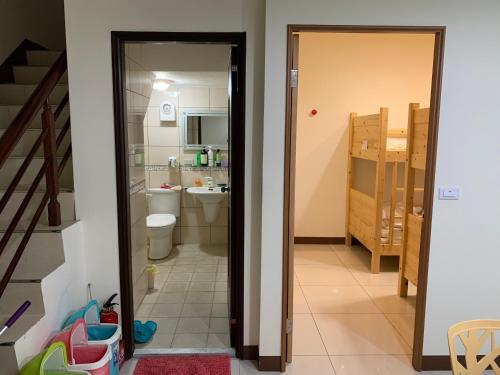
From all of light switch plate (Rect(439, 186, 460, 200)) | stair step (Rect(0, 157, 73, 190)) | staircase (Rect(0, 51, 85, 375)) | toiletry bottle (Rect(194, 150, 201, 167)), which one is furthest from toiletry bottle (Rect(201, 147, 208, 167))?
light switch plate (Rect(439, 186, 460, 200))

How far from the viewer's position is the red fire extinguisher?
7.46ft

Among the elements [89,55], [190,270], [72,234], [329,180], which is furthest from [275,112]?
[329,180]

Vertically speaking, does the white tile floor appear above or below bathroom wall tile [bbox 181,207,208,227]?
below

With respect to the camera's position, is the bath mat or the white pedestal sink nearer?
the bath mat

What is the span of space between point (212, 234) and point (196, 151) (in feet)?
3.63

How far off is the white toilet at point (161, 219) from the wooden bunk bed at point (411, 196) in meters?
2.43

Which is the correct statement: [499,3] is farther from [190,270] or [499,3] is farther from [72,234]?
[190,270]

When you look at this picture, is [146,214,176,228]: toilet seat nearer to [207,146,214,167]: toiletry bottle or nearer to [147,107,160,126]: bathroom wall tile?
[207,146,214,167]: toiletry bottle

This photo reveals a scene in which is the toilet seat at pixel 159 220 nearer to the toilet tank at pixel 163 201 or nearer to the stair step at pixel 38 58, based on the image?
the toilet tank at pixel 163 201

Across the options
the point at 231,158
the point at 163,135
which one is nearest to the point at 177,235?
the point at 163,135

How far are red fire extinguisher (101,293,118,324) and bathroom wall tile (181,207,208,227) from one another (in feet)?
7.72

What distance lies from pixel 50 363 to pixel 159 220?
2462mm

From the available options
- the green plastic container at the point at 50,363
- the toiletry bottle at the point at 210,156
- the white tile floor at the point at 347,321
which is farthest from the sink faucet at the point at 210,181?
the green plastic container at the point at 50,363

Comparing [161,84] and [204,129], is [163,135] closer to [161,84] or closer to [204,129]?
[204,129]
